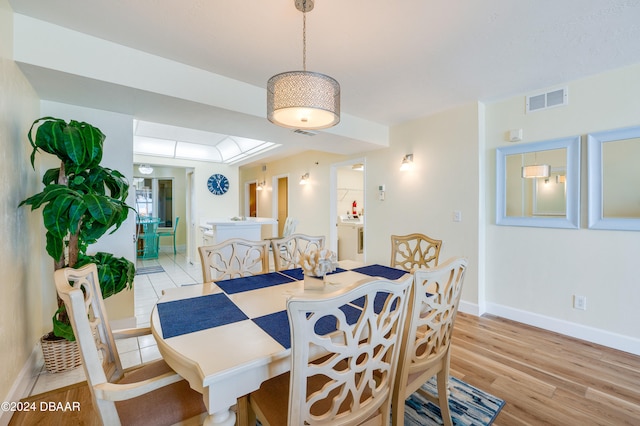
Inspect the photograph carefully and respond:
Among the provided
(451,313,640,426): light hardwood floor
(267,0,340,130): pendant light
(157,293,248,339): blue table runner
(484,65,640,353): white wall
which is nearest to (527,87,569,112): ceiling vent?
(484,65,640,353): white wall

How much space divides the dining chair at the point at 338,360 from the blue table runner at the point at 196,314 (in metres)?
0.35

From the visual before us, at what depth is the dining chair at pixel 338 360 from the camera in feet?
2.70

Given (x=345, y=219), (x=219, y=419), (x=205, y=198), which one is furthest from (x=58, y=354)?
(x=345, y=219)

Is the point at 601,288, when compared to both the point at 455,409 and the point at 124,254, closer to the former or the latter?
the point at 455,409

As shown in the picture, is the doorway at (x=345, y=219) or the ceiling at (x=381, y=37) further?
the doorway at (x=345, y=219)

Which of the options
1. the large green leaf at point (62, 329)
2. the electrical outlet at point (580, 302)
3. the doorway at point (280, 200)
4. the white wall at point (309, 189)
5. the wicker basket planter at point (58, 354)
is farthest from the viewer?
the doorway at point (280, 200)

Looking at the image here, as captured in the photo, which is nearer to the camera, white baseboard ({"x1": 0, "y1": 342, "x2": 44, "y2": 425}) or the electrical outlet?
white baseboard ({"x1": 0, "y1": 342, "x2": 44, "y2": 425})

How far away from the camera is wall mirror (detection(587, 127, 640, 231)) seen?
2359mm

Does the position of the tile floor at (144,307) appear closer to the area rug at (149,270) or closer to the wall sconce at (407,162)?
the area rug at (149,270)

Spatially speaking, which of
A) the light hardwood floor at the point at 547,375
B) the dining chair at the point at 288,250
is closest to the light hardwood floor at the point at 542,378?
the light hardwood floor at the point at 547,375

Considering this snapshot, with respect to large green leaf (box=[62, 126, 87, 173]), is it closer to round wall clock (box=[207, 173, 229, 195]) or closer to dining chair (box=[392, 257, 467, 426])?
dining chair (box=[392, 257, 467, 426])

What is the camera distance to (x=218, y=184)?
20.0 feet

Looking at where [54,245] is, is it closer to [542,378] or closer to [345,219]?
[542,378]

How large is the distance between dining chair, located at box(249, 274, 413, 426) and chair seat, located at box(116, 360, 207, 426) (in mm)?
244
